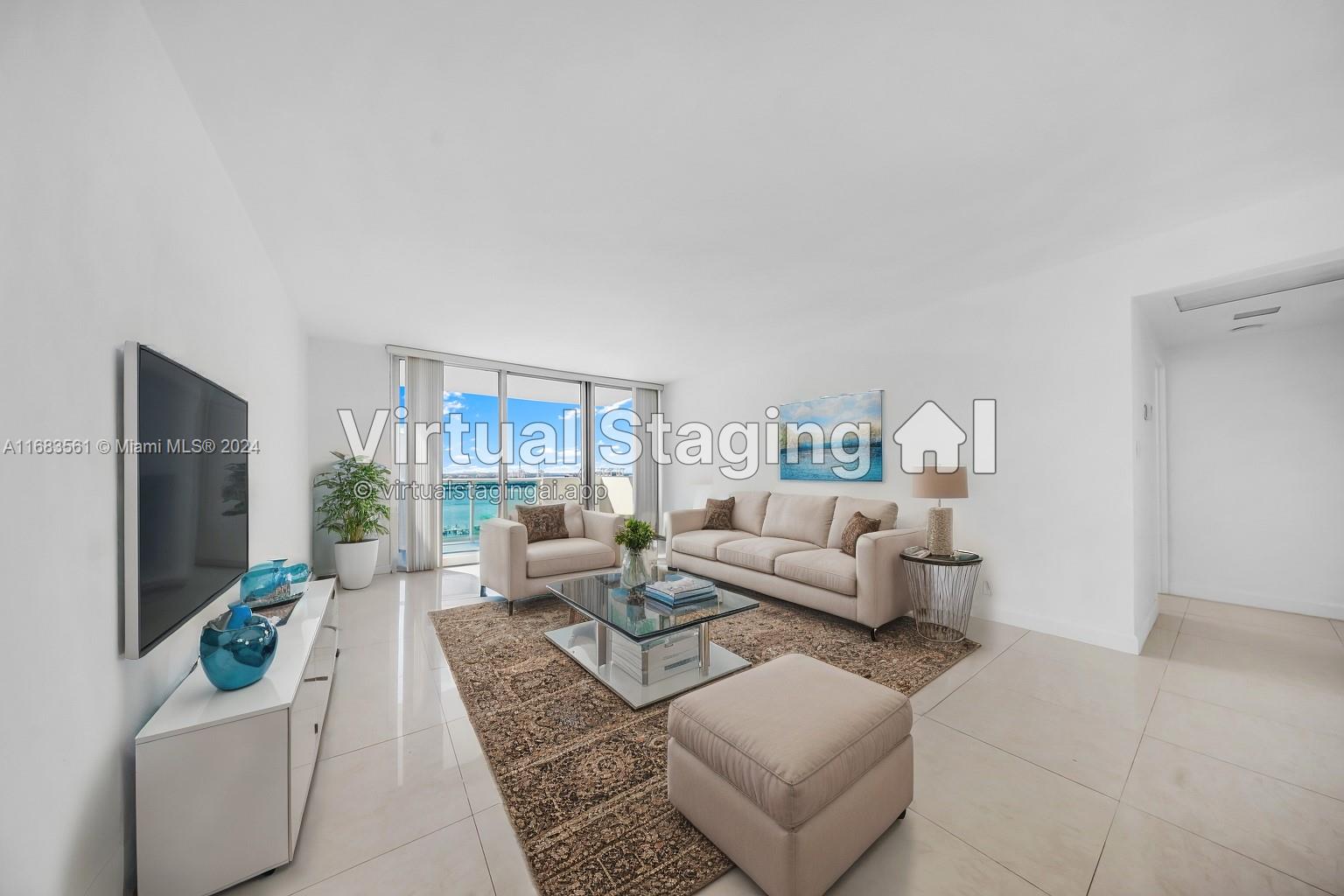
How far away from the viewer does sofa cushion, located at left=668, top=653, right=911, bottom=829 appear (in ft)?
4.29

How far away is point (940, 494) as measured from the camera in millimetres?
3297

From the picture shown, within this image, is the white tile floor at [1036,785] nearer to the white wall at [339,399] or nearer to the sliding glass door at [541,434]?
the white wall at [339,399]

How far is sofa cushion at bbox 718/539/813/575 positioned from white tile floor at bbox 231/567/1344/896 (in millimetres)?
1501

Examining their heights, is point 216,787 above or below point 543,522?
below

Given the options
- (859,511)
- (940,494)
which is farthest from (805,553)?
(940,494)

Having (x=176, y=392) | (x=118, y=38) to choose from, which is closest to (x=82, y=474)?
(x=176, y=392)

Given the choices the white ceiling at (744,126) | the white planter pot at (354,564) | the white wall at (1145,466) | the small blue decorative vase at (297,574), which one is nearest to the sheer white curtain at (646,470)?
the white planter pot at (354,564)

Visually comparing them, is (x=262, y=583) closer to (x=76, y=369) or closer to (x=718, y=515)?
(x=76, y=369)

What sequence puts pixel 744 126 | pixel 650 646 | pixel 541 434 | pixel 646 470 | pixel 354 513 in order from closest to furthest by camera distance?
pixel 744 126 < pixel 650 646 < pixel 354 513 < pixel 541 434 < pixel 646 470

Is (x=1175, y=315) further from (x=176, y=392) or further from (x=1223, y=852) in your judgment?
(x=176, y=392)

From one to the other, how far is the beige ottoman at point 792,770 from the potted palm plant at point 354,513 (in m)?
4.23

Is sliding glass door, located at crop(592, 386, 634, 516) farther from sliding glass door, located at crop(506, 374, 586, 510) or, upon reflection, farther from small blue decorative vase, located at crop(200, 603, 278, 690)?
small blue decorative vase, located at crop(200, 603, 278, 690)

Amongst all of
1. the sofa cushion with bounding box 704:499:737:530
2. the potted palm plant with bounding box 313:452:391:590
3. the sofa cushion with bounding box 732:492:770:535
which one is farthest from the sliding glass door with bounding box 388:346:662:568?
the sofa cushion with bounding box 732:492:770:535

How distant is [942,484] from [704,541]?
219cm
